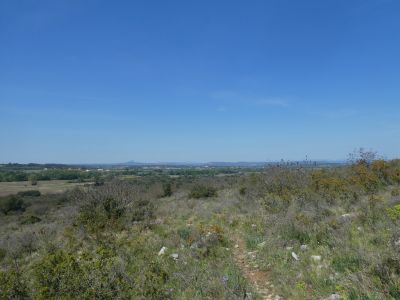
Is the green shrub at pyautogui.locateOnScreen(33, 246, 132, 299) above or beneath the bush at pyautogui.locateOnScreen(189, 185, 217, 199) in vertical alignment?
above

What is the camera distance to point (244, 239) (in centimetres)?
836

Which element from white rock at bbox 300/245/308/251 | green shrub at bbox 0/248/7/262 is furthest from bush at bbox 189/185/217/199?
white rock at bbox 300/245/308/251

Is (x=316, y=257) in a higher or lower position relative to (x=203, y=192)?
higher

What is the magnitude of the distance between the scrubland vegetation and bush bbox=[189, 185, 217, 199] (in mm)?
7125

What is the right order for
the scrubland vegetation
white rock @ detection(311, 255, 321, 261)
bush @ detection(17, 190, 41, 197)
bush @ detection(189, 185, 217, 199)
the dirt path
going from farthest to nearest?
bush @ detection(17, 190, 41, 197) → bush @ detection(189, 185, 217, 199) → white rock @ detection(311, 255, 321, 261) → the dirt path → the scrubland vegetation

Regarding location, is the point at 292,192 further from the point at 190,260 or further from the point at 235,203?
the point at 190,260

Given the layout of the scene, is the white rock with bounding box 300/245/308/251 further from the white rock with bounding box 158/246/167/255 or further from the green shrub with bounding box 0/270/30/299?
the green shrub with bounding box 0/270/30/299

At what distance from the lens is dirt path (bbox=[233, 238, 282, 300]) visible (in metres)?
5.09

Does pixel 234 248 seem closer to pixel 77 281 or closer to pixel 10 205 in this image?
pixel 77 281

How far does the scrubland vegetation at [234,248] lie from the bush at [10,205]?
1074 inches

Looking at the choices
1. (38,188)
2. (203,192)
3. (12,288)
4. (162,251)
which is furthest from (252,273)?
(38,188)

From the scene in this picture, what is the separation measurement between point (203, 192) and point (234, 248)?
13.8m

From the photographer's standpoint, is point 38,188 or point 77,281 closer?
point 77,281

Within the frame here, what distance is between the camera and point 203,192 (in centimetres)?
2155
